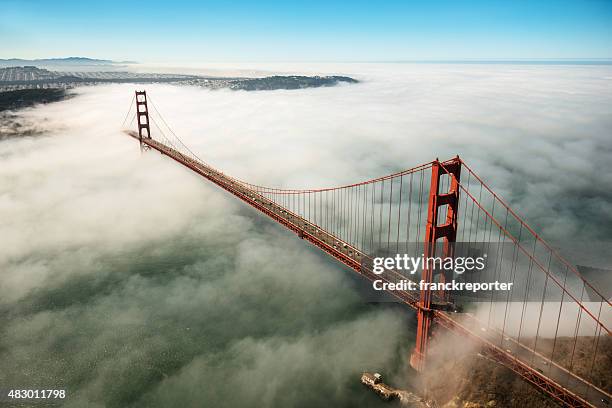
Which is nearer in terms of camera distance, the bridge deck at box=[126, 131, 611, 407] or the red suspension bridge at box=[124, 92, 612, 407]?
the bridge deck at box=[126, 131, 611, 407]

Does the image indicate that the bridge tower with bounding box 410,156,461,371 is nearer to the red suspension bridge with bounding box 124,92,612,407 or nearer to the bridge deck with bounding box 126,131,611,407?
the red suspension bridge with bounding box 124,92,612,407

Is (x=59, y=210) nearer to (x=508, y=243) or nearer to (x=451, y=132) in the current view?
(x=508, y=243)

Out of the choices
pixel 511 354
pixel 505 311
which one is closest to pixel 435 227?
pixel 511 354

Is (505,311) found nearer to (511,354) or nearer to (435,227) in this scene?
(511,354)

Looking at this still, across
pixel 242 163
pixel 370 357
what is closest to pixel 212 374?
pixel 370 357

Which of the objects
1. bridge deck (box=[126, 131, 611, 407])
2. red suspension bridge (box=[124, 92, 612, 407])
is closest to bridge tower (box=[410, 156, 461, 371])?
red suspension bridge (box=[124, 92, 612, 407])

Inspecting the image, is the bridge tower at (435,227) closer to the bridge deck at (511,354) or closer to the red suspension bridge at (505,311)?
the red suspension bridge at (505,311)

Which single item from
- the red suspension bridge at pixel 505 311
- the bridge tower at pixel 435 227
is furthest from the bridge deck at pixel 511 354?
the bridge tower at pixel 435 227

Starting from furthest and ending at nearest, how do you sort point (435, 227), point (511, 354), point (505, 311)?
point (505, 311) → point (435, 227) → point (511, 354)
